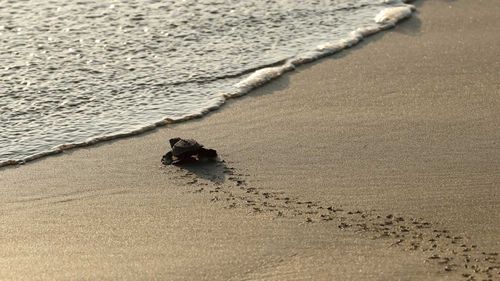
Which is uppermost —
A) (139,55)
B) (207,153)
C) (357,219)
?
(139,55)

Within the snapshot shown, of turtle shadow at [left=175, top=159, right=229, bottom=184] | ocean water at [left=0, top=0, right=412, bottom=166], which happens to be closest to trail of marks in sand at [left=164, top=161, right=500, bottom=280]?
turtle shadow at [left=175, top=159, right=229, bottom=184]

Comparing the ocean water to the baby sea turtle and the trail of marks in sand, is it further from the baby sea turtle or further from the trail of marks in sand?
the trail of marks in sand

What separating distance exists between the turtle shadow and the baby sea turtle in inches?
1.0

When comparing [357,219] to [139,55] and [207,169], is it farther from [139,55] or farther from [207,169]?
[139,55]

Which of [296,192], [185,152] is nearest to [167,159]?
[185,152]

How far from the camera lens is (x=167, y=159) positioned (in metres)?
4.41

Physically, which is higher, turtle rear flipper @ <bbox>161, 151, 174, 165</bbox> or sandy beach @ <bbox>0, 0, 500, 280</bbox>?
turtle rear flipper @ <bbox>161, 151, 174, 165</bbox>

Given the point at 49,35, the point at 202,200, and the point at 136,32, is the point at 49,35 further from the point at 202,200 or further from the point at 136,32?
the point at 202,200

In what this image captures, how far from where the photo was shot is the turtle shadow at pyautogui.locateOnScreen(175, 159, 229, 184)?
427cm

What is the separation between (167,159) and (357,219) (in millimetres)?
1052

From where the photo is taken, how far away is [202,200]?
4031 mm

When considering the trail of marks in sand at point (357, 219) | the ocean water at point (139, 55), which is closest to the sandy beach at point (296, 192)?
the trail of marks in sand at point (357, 219)

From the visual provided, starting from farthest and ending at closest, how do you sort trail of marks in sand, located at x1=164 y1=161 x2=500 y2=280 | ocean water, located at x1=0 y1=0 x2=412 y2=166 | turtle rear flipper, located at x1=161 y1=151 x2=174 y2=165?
ocean water, located at x1=0 y1=0 x2=412 y2=166 < turtle rear flipper, located at x1=161 y1=151 x2=174 y2=165 < trail of marks in sand, located at x1=164 y1=161 x2=500 y2=280

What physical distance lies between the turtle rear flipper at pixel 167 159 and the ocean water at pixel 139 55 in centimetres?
42
